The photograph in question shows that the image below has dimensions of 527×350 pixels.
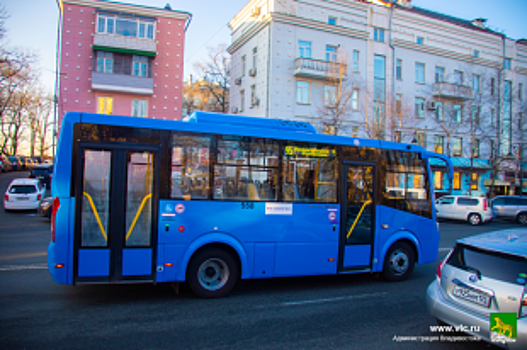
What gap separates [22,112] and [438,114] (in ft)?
186

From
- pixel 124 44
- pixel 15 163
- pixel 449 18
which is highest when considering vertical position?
pixel 449 18

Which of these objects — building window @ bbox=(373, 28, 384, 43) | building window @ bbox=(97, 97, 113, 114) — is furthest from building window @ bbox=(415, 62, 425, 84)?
building window @ bbox=(97, 97, 113, 114)

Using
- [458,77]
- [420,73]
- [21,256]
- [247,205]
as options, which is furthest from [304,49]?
[247,205]

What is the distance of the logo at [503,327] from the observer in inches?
146

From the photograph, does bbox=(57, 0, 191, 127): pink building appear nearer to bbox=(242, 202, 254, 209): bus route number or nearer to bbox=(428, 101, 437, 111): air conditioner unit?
bbox=(428, 101, 437, 111): air conditioner unit

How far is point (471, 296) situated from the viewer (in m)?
4.18

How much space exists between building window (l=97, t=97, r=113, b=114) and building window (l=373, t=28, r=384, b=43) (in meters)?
23.0

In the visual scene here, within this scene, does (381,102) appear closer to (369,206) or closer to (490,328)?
(369,206)

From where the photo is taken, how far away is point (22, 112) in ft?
181

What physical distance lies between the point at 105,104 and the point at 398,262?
27.5 meters

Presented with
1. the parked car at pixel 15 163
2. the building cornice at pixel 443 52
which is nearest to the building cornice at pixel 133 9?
the building cornice at pixel 443 52

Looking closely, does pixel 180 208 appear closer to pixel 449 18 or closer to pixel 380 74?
pixel 380 74

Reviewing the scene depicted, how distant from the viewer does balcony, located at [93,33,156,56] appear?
28.1 m

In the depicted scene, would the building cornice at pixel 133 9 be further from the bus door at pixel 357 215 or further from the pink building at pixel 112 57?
the bus door at pixel 357 215
